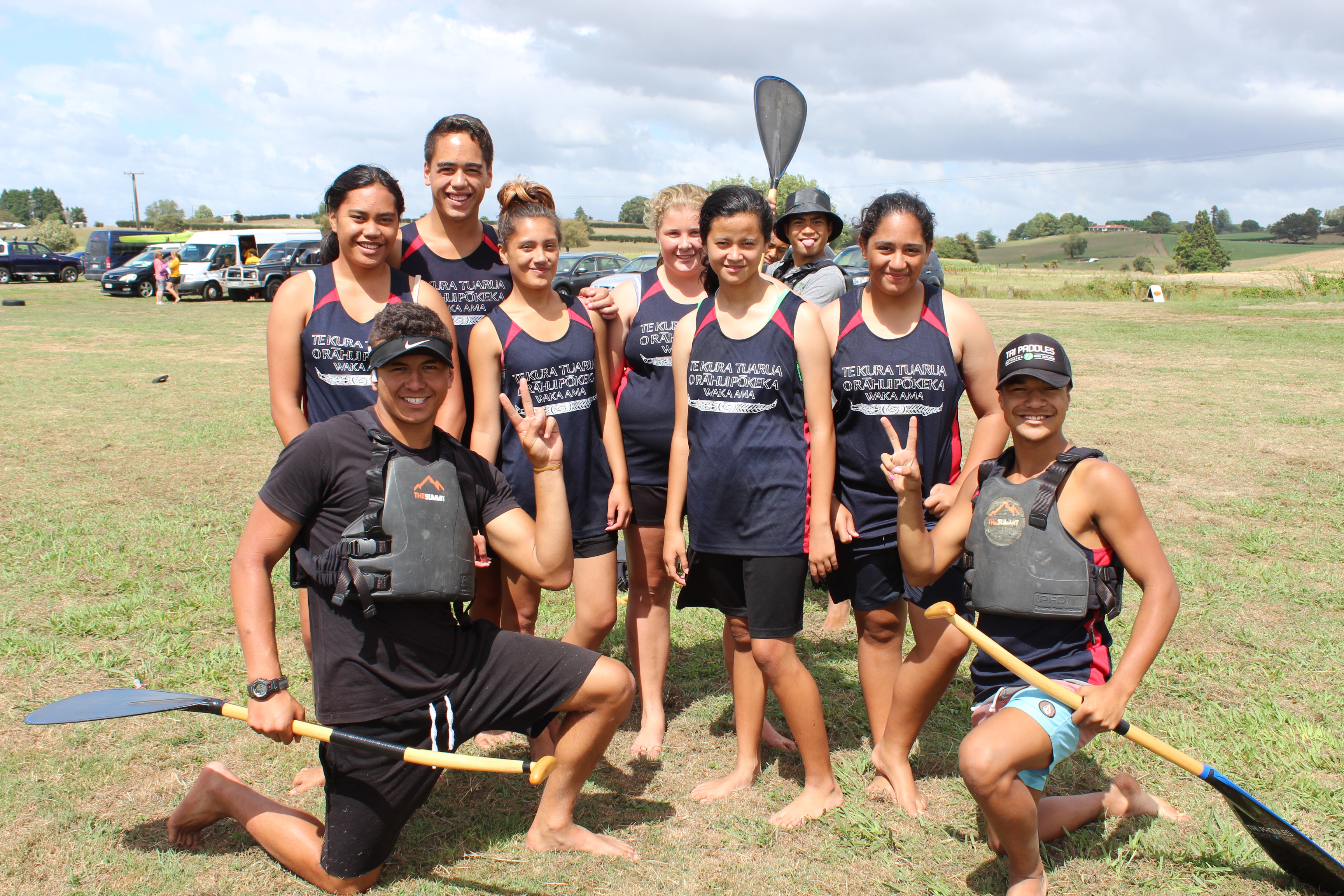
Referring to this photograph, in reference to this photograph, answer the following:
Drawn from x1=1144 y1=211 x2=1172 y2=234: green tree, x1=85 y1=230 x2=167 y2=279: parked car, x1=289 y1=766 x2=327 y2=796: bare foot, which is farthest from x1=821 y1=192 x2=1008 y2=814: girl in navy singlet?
x1=1144 y1=211 x2=1172 y2=234: green tree

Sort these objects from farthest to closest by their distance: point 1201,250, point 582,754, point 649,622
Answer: point 1201,250 → point 649,622 → point 582,754

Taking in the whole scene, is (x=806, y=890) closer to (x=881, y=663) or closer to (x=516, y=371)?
(x=881, y=663)

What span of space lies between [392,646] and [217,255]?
32.7 m

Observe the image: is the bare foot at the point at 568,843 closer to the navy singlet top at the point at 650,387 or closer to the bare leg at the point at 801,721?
the bare leg at the point at 801,721

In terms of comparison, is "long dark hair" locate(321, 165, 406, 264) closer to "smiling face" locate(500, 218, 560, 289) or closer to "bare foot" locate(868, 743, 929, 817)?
"smiling face" locate(500, 218, 560, 289)

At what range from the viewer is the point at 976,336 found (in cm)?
340

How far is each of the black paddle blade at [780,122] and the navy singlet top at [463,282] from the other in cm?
268

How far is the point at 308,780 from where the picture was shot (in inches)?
146

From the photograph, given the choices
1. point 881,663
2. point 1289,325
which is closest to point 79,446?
point 881,663

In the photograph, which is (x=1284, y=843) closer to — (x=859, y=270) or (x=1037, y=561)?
(x=1037, y=561)

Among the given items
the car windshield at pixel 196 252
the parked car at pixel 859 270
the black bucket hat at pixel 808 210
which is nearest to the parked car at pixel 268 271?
the car windshield at pixel 196 252

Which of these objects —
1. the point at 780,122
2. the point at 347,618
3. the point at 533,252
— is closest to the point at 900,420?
the point at 533,252

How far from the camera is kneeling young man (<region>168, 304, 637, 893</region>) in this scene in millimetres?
2830

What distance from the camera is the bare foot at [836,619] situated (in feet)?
17.7
